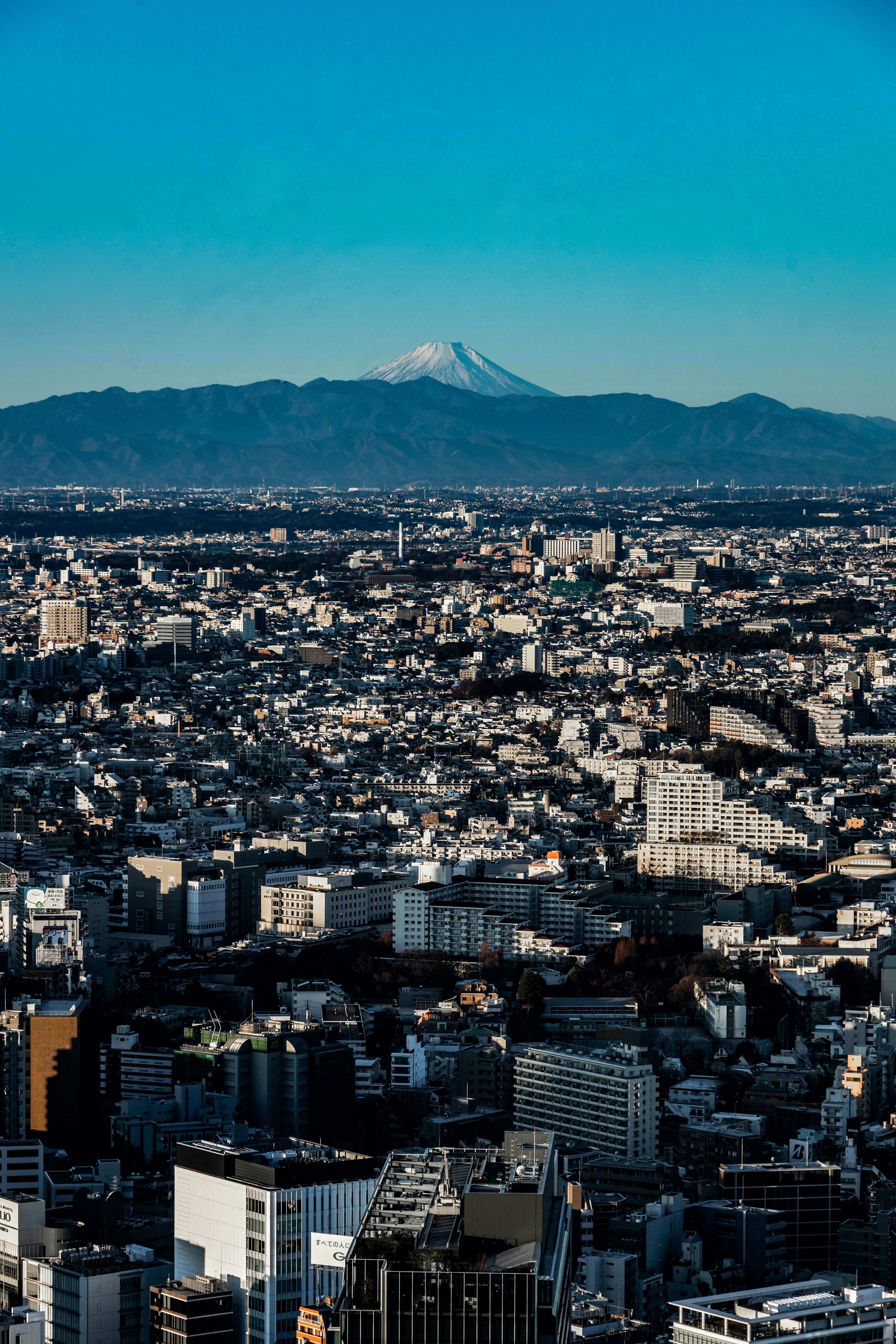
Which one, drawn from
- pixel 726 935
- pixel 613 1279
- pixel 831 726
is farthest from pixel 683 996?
pixel 831 726

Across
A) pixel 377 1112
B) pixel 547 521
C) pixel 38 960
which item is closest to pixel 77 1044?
pixel 377 1112

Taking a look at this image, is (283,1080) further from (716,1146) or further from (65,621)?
(65,621)

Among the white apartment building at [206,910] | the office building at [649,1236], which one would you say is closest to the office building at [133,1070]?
the office building at [649,1236]

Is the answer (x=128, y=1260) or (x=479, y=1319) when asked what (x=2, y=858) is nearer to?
(x=128, y=1260)

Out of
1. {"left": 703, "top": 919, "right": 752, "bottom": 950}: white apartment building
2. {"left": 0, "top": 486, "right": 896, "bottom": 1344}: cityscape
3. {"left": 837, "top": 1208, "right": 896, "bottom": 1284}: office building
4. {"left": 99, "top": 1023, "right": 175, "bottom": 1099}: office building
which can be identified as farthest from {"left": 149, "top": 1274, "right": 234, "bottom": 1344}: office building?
{"left": 703, "top": 919, "right": 752, "bottom": 950}: white apartment building

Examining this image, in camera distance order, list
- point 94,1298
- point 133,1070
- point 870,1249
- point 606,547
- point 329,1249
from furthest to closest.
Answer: point 606,547 < point 133,1070 < point 870,1249 < point 94,1298 < point 329,1249

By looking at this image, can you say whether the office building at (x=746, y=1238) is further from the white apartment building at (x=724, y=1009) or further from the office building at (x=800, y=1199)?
the white apartment building at (x=724, y=1009)

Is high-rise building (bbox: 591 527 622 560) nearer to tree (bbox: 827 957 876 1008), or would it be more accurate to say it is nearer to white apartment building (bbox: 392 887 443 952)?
white apartment building (bbox: 392 887 443 952)
